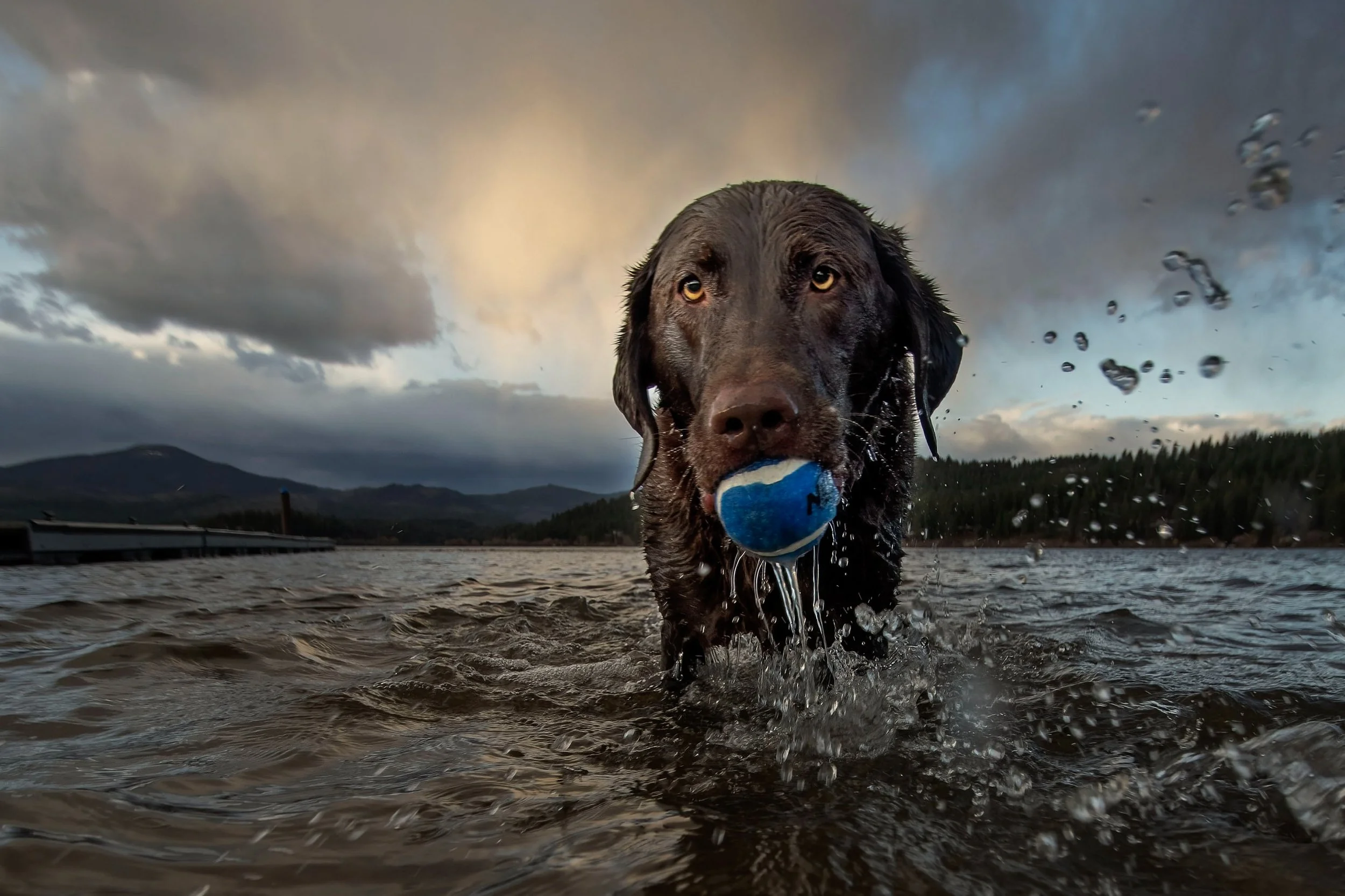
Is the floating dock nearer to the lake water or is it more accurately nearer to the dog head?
the lake water

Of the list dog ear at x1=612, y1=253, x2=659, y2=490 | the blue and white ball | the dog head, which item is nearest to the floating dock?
dog ear at x1=612, y1=253, x2=659, y2=490

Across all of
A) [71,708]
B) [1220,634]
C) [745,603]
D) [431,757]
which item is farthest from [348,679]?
[1220,634]

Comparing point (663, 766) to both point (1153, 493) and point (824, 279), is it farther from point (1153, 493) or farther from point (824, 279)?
point (1153, 493)

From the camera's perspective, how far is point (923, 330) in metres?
3.81

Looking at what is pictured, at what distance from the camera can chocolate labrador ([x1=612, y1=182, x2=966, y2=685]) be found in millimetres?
3262

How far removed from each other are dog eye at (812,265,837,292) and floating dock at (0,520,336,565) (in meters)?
19.1

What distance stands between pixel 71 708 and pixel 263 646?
6.47 ft

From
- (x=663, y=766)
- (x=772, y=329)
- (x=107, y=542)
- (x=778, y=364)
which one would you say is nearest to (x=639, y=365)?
(x=772, y=329)

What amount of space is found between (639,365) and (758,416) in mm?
1774

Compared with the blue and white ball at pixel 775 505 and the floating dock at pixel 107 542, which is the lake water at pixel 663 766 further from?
the floating dock at pixel 107 542

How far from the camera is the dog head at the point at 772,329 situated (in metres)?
2.67

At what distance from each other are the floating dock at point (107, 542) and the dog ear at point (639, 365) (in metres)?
17.8

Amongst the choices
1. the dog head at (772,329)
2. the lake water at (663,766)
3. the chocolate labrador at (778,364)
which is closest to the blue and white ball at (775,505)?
the dog head at (772,329)

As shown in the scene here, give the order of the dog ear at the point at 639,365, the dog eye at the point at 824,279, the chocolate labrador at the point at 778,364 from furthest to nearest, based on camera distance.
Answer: the dog ear at the point at 639,365
the dog eye at the point at 824,279
the chocolate labrador at the point at 778,364
